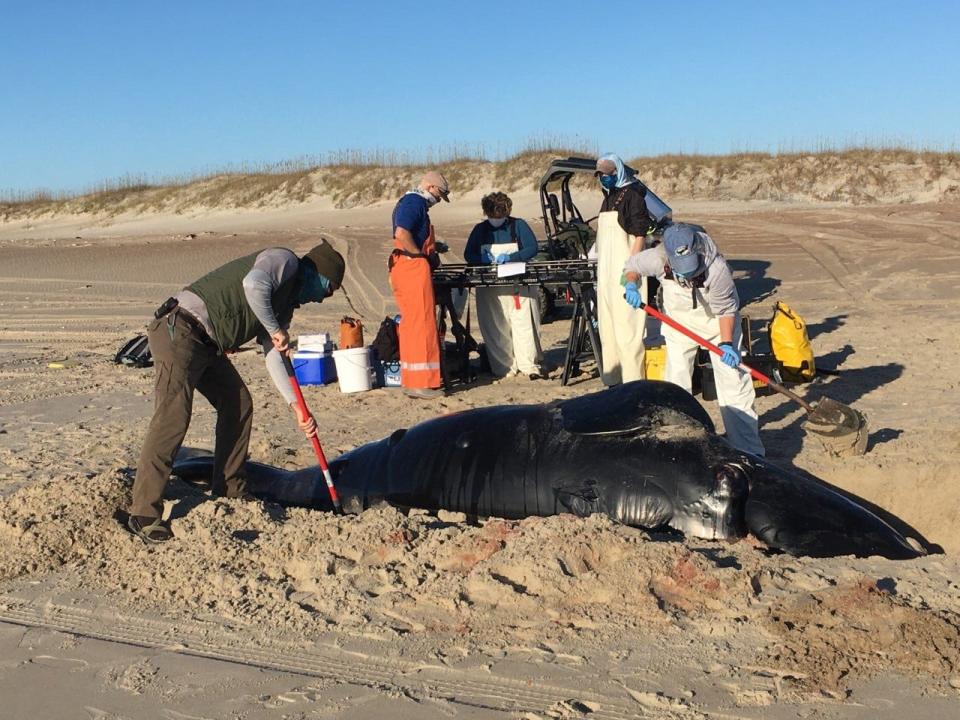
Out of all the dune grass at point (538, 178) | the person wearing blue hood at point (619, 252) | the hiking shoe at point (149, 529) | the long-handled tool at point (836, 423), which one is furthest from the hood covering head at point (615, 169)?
the dune grass at point (538, 178)

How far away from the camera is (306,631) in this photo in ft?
14.1

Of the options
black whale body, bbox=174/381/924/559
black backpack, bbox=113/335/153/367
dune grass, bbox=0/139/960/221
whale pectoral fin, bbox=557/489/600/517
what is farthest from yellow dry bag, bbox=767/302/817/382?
dune grass, bbox=0/139/960/221

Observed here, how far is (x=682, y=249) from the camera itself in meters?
6.51

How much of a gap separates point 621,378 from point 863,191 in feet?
85.3

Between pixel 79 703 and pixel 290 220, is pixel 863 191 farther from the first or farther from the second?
pixel 79 703

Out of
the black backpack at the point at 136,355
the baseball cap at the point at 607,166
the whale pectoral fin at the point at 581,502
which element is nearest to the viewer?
the whale pectoral fin at the point at 581,502

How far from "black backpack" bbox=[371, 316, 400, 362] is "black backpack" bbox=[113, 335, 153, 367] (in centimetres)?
287

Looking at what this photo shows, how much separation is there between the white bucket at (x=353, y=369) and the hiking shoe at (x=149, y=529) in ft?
14.3

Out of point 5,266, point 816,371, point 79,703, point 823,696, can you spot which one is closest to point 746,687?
point 823,696

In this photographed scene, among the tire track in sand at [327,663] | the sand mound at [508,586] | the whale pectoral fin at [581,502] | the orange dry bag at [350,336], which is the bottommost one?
the tire track in sand at [327,663]

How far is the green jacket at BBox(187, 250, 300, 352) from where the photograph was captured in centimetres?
561

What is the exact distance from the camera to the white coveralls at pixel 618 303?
8766mm

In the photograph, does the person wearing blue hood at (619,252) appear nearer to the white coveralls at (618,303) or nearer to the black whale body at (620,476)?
the white coveralls at (618,303)

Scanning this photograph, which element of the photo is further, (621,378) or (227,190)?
(227,190)
